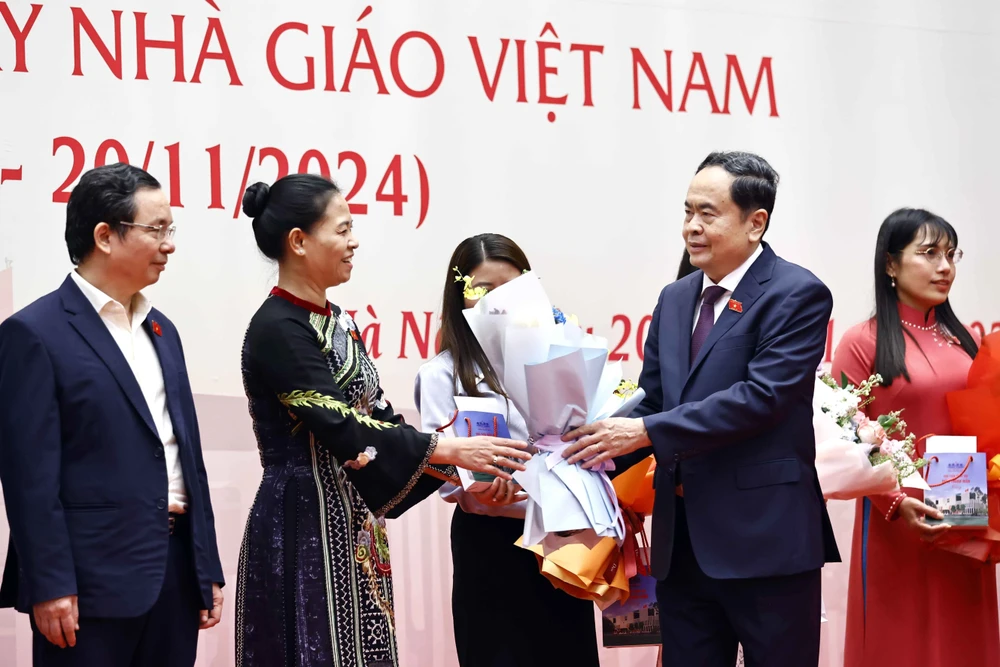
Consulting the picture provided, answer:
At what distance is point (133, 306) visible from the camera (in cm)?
230

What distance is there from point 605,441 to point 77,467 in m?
0.99

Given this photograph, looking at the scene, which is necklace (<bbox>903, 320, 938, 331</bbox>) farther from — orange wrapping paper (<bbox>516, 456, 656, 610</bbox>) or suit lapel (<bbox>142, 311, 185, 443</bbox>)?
suit lapel (<bbox>142, 311, 185, 443</bbox>)

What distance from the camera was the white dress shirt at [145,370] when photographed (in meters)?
2.19

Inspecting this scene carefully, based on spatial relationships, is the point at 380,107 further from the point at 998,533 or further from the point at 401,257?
the point at 998,533

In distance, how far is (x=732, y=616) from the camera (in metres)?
2.31

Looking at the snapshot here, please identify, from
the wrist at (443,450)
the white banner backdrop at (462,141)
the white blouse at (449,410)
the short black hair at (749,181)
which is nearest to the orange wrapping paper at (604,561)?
the white blouse at (449,410)

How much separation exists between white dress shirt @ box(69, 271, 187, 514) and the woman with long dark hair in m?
0.58

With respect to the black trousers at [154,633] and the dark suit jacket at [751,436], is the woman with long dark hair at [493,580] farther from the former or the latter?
the black trousers at [154,633]

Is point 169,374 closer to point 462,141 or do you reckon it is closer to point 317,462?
point 317,462

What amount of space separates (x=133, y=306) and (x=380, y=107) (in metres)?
1.31

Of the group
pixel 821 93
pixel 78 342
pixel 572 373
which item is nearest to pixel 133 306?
pixel 78 342

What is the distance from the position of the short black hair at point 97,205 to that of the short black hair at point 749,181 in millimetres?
1193

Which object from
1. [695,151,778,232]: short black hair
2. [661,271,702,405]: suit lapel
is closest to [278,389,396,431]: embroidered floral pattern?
[661,271,702,405]: suit lapel

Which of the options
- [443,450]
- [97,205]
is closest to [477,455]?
[443,450]
